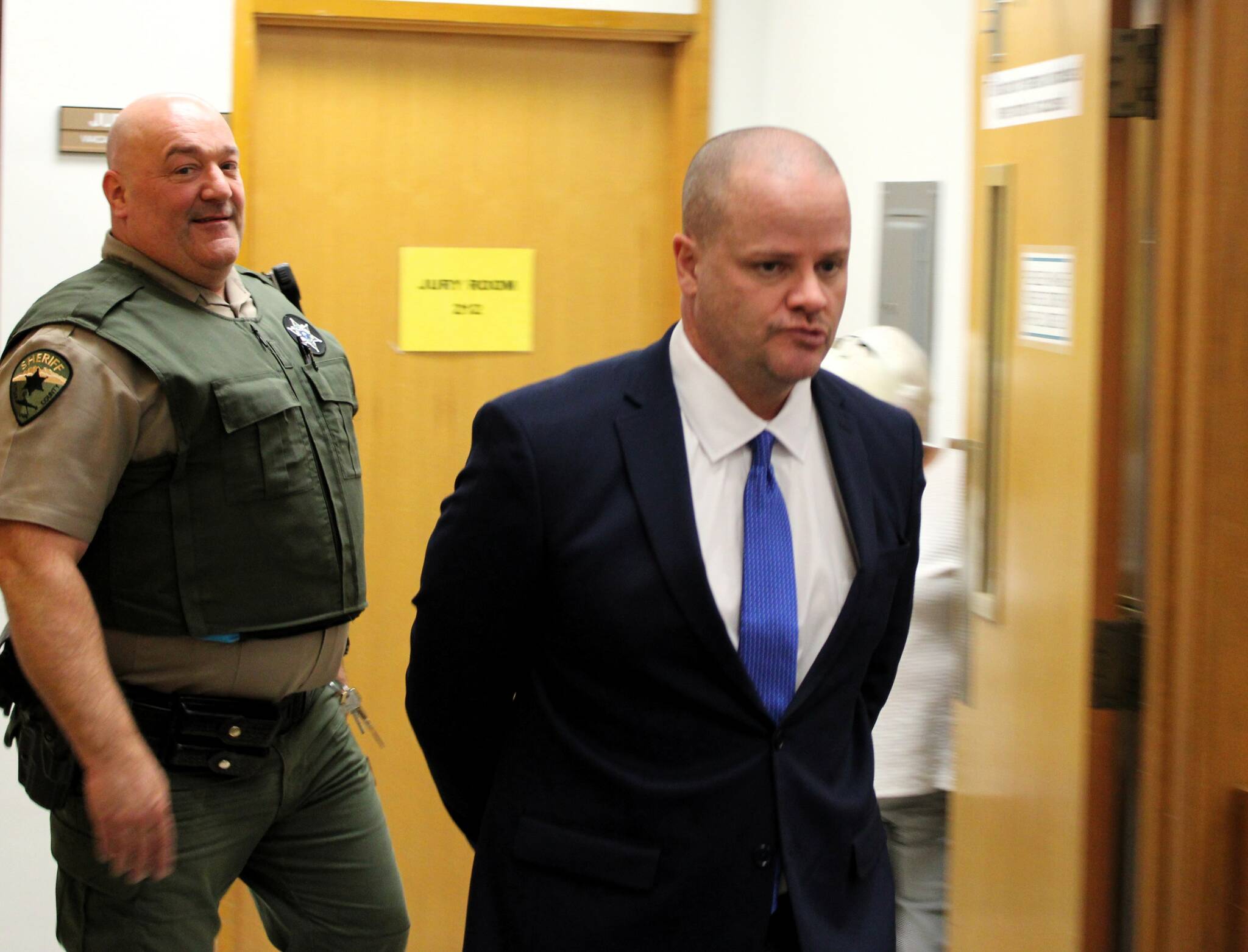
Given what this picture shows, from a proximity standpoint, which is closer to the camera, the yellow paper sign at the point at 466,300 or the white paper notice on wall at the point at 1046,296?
the white paper notice on wall at the point at 1046,296

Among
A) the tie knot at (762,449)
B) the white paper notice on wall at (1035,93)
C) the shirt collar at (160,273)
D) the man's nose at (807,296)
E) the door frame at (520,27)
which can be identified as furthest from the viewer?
the door frame at (520,27)

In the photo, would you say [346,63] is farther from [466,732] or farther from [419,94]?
[466,732]

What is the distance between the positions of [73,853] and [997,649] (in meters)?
1.39

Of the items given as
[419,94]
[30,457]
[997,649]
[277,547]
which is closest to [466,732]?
[277,547]

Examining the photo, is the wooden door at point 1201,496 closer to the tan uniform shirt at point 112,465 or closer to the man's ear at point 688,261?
the man's ear at point 688,261

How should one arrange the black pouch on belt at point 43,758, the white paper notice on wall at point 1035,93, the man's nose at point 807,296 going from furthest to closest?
the black pouch on belt at point 43,758
the white paper notice on wall at point 1035,93
the man's nose at point 807,296

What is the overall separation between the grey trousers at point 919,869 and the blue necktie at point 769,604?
3.04 feet

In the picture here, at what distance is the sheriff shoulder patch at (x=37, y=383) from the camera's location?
188 centimetres

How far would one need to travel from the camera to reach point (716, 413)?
150cm

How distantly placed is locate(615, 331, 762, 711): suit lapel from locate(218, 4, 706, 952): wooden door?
1920mm

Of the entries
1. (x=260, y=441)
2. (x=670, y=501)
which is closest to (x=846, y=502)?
(x=670, y=501)

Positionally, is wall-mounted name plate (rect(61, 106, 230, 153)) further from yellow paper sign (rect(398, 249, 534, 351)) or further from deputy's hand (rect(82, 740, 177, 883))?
deputy's hand (rect(82, 740, 177, 883))

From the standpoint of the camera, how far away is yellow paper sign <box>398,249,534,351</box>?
Answer: 333 cm

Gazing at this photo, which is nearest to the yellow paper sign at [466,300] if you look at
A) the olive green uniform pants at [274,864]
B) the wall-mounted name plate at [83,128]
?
the wall-mounted name plate at [83,128]
